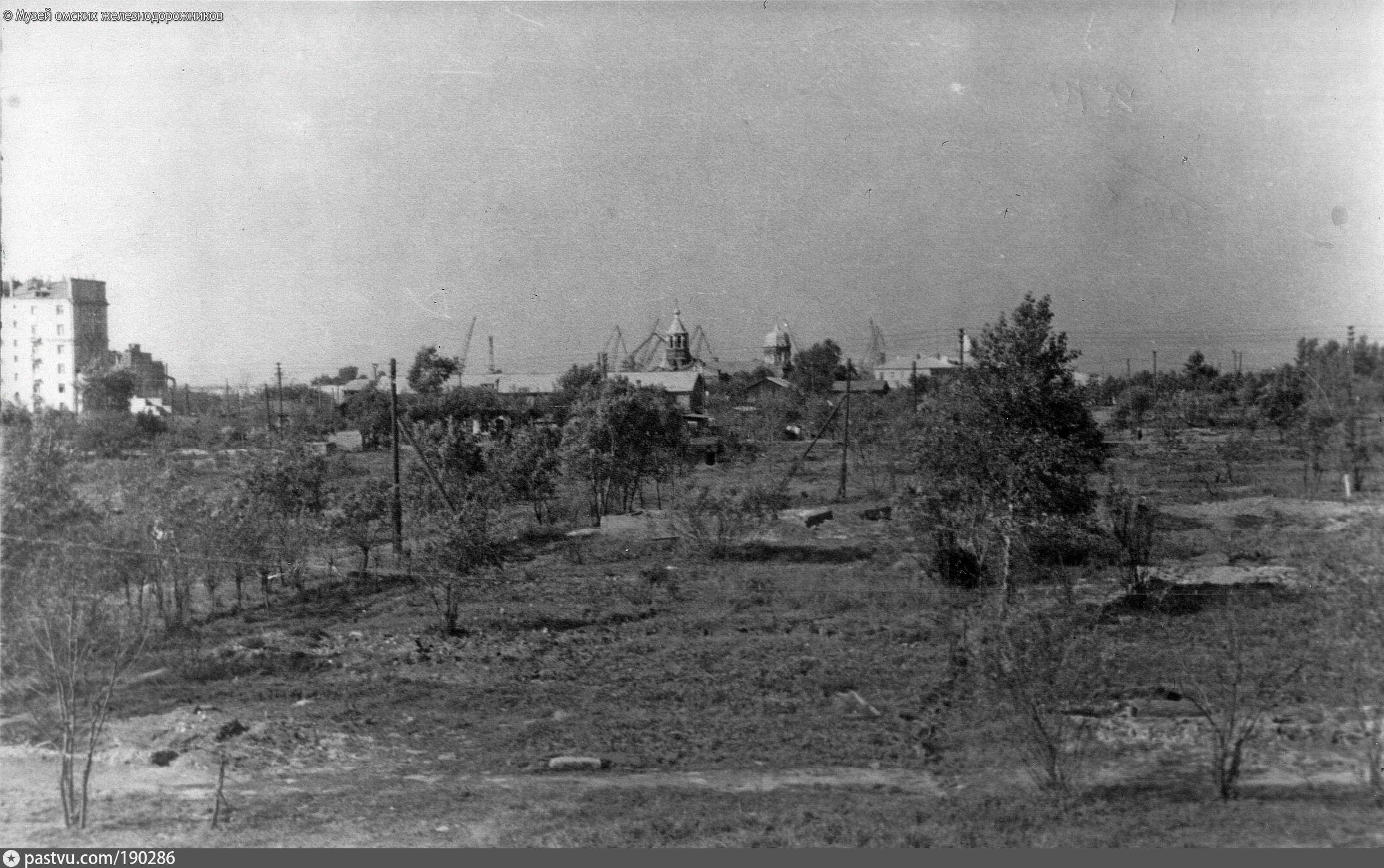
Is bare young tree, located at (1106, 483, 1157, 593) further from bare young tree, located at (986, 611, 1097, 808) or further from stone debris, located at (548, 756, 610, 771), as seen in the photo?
stone debris, located at (548, 756, 610, 771)

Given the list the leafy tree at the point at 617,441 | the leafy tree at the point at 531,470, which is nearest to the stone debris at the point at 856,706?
the leafy tree at the point at 531,470

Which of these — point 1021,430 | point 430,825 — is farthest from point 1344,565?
point 430,825

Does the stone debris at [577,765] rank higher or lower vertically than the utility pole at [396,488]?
lower

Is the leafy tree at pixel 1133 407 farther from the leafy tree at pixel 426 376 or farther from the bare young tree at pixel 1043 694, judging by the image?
the bare young tree at pixel 1043 694

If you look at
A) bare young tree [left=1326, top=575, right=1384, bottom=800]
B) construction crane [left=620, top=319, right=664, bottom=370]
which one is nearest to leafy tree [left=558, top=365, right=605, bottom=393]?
construction crane [left=620, top=319, right=664, bottom=370]

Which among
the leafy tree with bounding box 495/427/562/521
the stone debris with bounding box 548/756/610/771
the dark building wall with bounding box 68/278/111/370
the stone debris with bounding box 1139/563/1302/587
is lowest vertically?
the stone debris with bounding box 548/756/610/771

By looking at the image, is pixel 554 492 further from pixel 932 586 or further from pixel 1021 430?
pixel 1021 430
